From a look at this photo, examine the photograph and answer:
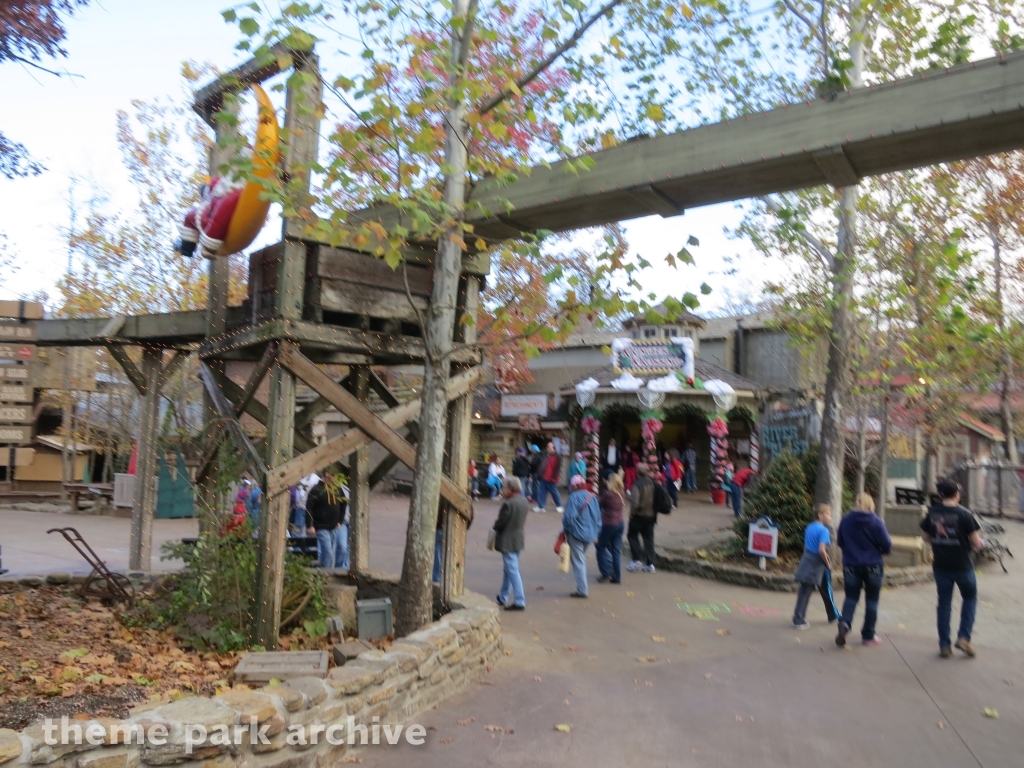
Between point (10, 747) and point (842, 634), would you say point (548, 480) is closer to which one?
point (842, 634)

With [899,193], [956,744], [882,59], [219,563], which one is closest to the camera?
[956,744]

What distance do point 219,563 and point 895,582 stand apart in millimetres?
8912

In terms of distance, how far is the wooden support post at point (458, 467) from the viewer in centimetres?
740

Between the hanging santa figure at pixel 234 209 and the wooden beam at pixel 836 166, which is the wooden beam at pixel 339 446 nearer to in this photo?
the hanging santa figure at pixel 234 209

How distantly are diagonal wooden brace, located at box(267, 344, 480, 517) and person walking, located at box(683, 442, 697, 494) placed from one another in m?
19.7

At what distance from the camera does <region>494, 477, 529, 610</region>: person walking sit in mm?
8844

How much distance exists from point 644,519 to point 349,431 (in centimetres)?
673

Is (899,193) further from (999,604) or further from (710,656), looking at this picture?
(710,656)

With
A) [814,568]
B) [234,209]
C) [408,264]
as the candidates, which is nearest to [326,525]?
[408,264]

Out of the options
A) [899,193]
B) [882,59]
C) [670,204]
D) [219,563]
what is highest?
[882,59]

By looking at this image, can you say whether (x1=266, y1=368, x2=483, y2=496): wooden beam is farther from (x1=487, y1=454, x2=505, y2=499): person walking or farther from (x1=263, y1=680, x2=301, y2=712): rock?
(x1=487, y1=454, x2=505, y2=499): person walking

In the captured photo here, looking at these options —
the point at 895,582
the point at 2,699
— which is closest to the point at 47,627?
the point at 2,699

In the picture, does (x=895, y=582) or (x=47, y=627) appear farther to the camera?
(x=895, y=582)

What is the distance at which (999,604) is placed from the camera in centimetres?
994
